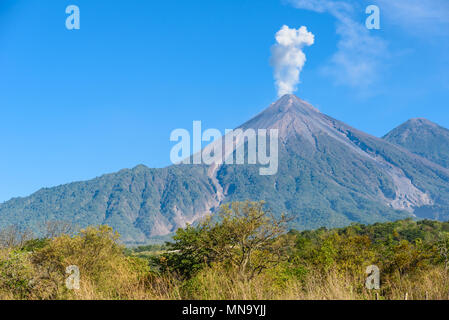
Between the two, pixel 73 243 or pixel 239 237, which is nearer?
pixel 239 237

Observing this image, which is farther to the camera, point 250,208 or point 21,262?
point 250,208
